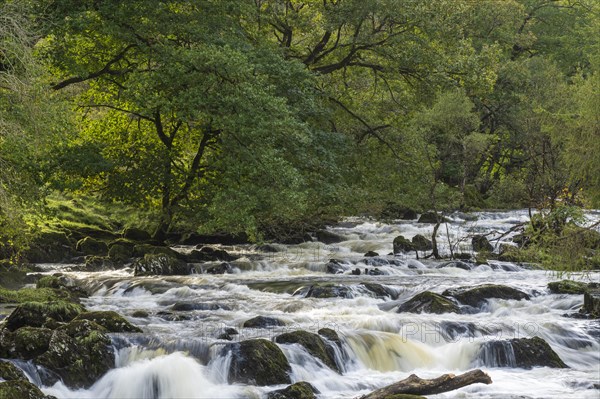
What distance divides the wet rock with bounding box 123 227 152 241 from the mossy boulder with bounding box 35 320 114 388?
47.2 feet

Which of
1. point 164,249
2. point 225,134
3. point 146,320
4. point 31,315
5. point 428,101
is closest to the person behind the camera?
point 31,315

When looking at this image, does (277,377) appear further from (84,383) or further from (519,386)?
(519,386)

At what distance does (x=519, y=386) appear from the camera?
1117cm

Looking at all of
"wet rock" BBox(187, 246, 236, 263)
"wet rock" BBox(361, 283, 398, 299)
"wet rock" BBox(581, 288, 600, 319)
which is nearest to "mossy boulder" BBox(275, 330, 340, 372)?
"wet rock" BBox(361, 283, 398, 299)

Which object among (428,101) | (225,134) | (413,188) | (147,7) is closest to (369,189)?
(413,188)

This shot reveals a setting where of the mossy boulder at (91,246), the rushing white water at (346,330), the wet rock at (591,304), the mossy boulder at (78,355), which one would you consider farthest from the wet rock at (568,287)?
the mossy boulder at (91,246)

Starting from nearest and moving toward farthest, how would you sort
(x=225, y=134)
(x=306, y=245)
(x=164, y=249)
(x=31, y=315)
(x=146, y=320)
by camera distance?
(x=31, y=315), (x=146, y=320), (x=225, y=134), (x=164, y=249), (x=306, y=245)

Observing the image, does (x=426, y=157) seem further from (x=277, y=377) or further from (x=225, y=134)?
(x=277, y=377)

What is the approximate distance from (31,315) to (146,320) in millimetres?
2492

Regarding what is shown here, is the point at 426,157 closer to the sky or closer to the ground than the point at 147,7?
closer to the ground

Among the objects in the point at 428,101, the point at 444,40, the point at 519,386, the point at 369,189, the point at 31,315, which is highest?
the point at 444,40

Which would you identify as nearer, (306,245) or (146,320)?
(146,320)

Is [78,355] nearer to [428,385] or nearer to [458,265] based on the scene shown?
[428,385]

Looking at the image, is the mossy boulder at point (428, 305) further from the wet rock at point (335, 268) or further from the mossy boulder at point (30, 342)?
the mossy boulder at point (30, 342)
